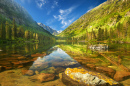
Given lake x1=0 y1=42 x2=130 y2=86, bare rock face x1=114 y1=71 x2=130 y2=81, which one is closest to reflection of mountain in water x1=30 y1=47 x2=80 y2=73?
lake x1=0 y1=42 x2=130 y2=86

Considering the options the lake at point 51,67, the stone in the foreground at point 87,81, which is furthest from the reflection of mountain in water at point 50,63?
the stone in the foreground at point 87,81

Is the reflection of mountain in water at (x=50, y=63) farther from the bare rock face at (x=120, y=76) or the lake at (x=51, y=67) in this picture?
the bare rock face at (x=120, y=76)

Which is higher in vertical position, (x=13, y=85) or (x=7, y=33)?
(x=7, y=33)

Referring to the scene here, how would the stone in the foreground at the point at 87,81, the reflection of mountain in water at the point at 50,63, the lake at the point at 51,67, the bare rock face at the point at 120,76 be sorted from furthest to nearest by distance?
the reflection of mountain in water at the point at 50,63 < the bare rock face at the point at 120,76 < the lake at the point at 51,67 < the stone in the foreground at the point at 87,81

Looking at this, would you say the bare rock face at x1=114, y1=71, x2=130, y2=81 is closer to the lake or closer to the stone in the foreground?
the lake

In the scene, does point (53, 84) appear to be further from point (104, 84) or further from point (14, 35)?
point (14, 35)

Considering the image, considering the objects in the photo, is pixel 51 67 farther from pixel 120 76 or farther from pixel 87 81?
pixel 120 76

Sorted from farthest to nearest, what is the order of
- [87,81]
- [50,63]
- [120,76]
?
[50,63] < [120,76] < [87,81]

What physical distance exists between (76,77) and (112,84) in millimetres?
3193

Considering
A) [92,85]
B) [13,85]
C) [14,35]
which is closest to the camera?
[92,85]

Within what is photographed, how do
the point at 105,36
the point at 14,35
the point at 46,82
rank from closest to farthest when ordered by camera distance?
the point at 46,82, the point at 14,35, the point at 105,36

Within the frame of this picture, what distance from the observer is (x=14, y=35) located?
3969 inches

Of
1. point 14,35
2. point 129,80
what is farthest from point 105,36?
point 14,35

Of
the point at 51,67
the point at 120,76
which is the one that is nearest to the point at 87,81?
the point at 120,76
